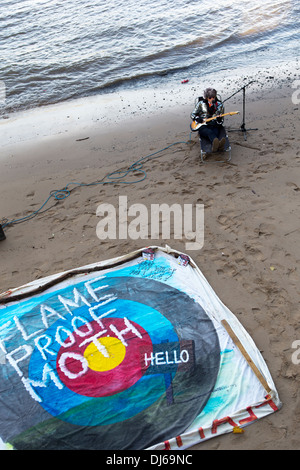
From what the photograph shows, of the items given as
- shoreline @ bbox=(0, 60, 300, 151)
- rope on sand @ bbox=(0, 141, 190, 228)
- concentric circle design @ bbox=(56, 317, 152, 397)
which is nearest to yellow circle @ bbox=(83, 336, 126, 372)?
concentric circle design @ bbox=(56, 317, 152, 397)

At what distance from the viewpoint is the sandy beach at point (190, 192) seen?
4.70 metres

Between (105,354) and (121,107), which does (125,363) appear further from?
(121,107)

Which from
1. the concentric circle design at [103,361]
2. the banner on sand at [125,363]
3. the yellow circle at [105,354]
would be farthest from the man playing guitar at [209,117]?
the yellow circle at [105,354]

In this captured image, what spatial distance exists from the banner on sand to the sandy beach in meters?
0.27

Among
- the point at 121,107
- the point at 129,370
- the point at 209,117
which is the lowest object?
the point at 129,370

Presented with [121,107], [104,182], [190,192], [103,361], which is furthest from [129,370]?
[121,107]

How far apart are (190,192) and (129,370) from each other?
394 centimetres

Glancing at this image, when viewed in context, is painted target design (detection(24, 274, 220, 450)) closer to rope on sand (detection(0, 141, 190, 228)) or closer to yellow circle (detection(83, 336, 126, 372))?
yellow circle (detection(83, 336, 126, 372))

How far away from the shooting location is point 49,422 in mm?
3820

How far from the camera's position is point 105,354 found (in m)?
4.38

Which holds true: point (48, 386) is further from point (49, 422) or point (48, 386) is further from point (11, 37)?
point (11, 37)

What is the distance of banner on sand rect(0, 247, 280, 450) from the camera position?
3.73 metres

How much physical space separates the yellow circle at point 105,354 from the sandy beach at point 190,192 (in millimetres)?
1364

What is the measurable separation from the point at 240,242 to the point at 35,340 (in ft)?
11.2
